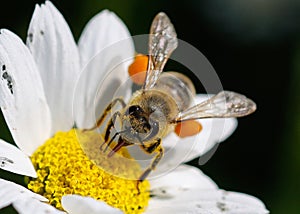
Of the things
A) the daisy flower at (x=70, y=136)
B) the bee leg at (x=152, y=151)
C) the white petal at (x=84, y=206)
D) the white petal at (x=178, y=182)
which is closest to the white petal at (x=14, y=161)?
the daisy flower at (x=70, y=136)

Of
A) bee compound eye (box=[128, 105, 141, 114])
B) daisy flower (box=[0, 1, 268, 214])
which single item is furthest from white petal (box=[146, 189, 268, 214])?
bee compound eye (box=[128, 105, 141, 114])

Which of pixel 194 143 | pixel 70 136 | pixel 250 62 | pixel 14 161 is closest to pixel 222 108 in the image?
pixel 194 143

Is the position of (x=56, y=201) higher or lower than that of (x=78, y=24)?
lower

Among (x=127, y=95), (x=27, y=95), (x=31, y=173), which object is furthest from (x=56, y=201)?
(x=127, y=95)

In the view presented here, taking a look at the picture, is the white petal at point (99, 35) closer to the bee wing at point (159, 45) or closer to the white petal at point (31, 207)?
the bee wing at point (159, 45)

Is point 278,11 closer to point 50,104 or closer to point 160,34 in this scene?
point 160,34

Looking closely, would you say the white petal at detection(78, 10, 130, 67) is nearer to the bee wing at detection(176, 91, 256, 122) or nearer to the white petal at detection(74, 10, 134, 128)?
the white petal at detection(74, 10, 134, 128)
